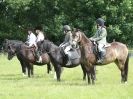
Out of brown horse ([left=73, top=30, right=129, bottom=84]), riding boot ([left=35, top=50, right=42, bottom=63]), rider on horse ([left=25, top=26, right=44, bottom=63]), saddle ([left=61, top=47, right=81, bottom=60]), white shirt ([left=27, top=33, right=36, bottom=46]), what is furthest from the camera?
white shirt ([left=27, top=33, right=36, bottom=46])

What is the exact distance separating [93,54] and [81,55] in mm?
502

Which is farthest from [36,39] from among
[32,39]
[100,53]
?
[100,53]

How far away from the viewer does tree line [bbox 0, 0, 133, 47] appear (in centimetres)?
5503

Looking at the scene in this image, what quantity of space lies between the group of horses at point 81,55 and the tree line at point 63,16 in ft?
96.0

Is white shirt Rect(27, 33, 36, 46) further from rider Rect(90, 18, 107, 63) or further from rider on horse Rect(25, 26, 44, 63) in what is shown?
rider Rect(90, 18, 107, 63)

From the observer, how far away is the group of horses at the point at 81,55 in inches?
749

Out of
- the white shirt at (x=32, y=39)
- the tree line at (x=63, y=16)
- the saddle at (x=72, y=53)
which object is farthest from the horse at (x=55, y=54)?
the tree line at (x=63, y=16)

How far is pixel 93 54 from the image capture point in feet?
63.1

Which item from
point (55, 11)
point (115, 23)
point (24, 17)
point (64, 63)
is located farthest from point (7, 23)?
point (64, 63)

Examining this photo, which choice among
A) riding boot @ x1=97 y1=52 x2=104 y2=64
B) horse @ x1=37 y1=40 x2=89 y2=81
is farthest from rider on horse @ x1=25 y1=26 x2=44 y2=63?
riding boot @ x1=97 y1=52 x2=104 y2=64

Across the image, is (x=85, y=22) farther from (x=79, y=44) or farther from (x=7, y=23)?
(x=79, y=44)

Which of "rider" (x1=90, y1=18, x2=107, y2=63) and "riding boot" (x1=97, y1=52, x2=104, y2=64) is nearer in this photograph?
"rider" (x1=90, y1=18, x2=107, y2=63)

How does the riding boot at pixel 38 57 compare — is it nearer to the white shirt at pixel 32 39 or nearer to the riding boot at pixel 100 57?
the white shirt at pixel 32 39

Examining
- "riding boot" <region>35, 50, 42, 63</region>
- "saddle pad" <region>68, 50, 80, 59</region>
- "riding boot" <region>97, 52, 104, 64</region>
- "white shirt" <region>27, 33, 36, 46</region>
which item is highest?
"white shirt" <region>27, 33, 36, 46</region>
